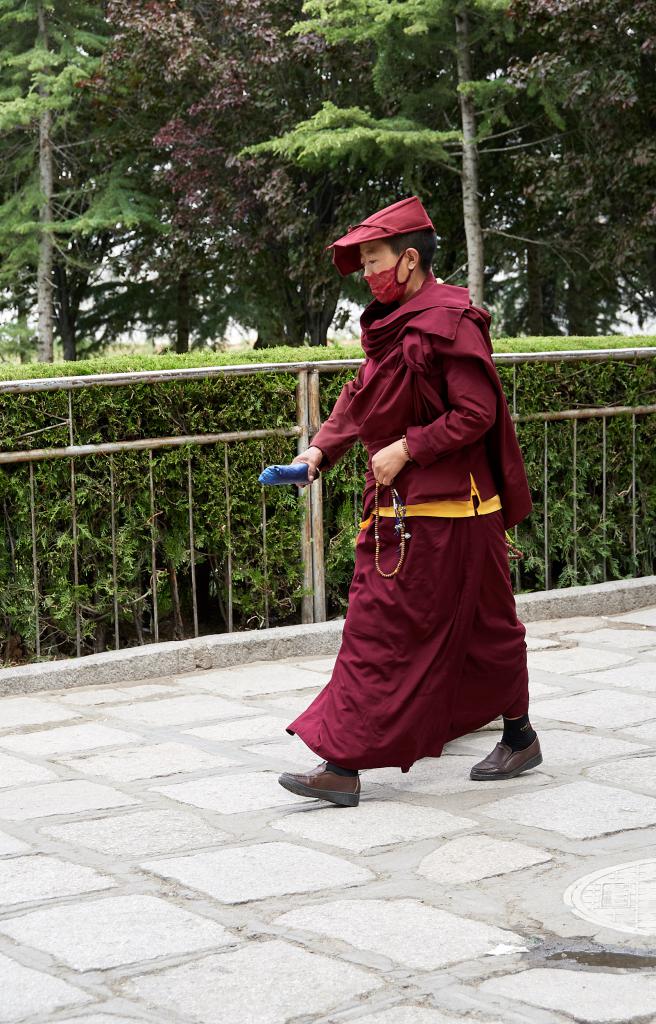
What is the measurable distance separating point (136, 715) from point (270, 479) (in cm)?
162

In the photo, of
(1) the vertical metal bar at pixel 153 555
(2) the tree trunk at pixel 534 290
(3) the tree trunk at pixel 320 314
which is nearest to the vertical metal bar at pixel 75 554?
(1) the vertical metal bar at pixel 153 555

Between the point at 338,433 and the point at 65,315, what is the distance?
91.1 feet

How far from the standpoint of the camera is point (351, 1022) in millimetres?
2865

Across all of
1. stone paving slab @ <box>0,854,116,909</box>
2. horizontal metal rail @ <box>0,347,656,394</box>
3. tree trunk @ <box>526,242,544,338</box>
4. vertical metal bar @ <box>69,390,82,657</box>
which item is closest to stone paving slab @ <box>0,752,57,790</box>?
stone paving slab @ <box>0,854,116,909</box>

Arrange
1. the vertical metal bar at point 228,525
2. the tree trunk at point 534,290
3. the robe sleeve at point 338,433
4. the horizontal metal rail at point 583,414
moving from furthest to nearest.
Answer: the tree trunk at point 534,290 → the horizontal metal rail at point 583,414 → the vertical metal bar at point 228,525 → the robe sleeve at point 338,433

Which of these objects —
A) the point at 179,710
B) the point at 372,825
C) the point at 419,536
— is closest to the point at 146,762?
the point at 179,710

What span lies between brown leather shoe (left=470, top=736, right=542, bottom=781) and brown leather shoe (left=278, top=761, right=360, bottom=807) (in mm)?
489

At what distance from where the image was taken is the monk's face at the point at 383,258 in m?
4.48

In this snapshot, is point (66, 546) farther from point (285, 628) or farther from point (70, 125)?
point (70, 125)

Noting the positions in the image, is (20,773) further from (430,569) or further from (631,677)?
(631,677)

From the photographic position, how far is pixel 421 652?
14.8ft

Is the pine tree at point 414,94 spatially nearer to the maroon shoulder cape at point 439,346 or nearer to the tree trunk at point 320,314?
the tree trunk at point 320,314

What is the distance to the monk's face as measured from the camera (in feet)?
14.7

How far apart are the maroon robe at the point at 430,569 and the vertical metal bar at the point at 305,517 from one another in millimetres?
2437
